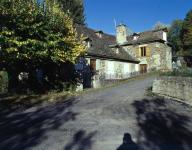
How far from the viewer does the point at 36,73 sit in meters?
27.4

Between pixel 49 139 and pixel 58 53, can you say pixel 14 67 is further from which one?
pixel 49 139

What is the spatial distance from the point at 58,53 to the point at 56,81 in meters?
5.09

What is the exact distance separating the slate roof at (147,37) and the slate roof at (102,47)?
→ 7.18ft

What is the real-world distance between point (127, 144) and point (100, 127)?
2206mm

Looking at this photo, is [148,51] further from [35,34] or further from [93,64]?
[35,34]

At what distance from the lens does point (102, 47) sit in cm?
3709

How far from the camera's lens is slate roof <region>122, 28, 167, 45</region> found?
1658 inches

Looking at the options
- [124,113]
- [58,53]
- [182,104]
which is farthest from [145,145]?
[58,53]

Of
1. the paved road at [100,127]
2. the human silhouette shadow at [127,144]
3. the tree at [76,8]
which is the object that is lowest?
the human silhouette shadow at [127,144]

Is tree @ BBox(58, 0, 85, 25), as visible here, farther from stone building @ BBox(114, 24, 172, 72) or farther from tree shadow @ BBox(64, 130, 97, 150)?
tree shadow @ BBox(64, 130, 97, 150)

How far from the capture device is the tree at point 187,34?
56.5 metres

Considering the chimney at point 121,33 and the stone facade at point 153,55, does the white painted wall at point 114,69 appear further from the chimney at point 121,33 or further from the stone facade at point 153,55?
the chimney at point 121,33

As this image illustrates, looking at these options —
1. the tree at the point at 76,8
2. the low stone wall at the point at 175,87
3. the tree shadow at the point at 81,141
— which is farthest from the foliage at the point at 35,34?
the tree at the point at 76,8

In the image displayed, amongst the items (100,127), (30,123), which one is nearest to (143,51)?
(30,123)
